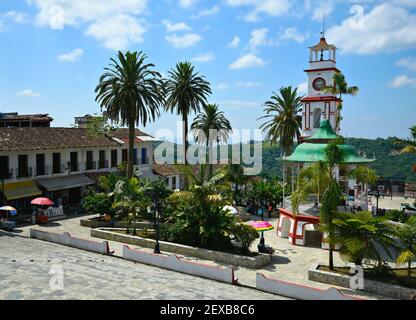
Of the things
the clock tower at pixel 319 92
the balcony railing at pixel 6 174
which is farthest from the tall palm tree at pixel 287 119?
the balcony railing at pixel 6 174

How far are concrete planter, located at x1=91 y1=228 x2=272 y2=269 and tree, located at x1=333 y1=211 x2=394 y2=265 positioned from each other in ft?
14.8

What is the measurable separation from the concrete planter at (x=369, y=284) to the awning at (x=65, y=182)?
24.1m

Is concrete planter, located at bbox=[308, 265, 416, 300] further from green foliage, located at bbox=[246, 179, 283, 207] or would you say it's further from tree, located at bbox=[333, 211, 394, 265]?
green foliage, located at bbox=[246, 179, 283, 207]

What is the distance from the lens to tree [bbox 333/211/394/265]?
16.5 metres

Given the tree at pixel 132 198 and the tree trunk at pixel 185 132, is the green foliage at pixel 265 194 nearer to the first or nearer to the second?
the tree trunk at pixel 185 132

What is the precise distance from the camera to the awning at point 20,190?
103 feet

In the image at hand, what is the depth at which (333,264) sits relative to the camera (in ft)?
66.2

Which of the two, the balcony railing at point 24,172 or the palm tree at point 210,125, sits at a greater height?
the palm tree at point 210,125

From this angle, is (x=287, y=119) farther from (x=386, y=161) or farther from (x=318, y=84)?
(x=386, y=161)

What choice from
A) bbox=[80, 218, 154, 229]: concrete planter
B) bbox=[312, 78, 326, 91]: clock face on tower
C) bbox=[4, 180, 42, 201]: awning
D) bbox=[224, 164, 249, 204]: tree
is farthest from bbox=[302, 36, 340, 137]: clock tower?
bbox=[4, 180, 42, 201]: awning

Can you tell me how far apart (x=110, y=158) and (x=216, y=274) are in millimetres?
27436

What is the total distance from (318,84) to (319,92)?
2.37ft

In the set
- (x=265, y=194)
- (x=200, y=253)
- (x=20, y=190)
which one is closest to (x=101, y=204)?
(x=20, y=190)

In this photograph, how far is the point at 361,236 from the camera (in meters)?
16.7
